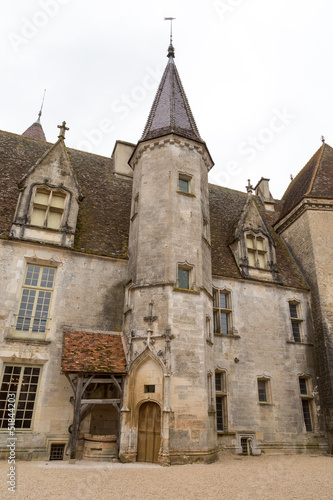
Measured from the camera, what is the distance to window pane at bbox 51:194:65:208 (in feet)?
45.9

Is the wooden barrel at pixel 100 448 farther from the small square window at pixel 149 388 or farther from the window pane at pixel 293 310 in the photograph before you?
the window pane at pixel 293 310

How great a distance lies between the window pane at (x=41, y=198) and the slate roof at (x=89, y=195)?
0.91 metres

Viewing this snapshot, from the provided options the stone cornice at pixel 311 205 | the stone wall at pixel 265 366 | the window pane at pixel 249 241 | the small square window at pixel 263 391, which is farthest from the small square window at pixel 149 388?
the stone cornice at pixel 311 205

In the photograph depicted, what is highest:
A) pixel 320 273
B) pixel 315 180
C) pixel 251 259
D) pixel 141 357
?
pixel 315 180

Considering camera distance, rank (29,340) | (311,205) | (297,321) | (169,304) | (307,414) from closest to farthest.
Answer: (29,340) < (169,304) < (307,414) < (297,321) < (311,205)

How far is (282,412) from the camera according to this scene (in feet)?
46.1

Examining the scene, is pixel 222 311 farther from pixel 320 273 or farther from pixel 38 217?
pixel 38 217

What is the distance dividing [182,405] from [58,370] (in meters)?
4.25

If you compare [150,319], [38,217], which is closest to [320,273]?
[150,319]

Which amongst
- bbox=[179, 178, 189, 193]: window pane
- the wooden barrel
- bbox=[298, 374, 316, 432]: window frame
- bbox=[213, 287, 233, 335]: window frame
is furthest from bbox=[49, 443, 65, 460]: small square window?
bbox=[179, 178, 189, 193]: window pane

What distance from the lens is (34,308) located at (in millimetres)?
12234

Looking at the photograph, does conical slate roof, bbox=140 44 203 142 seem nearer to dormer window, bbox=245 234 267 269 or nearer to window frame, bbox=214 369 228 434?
dormer window, bbox=245 234 267 269

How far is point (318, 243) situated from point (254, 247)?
122 inches

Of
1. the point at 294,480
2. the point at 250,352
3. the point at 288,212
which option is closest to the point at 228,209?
the point at 288,212
